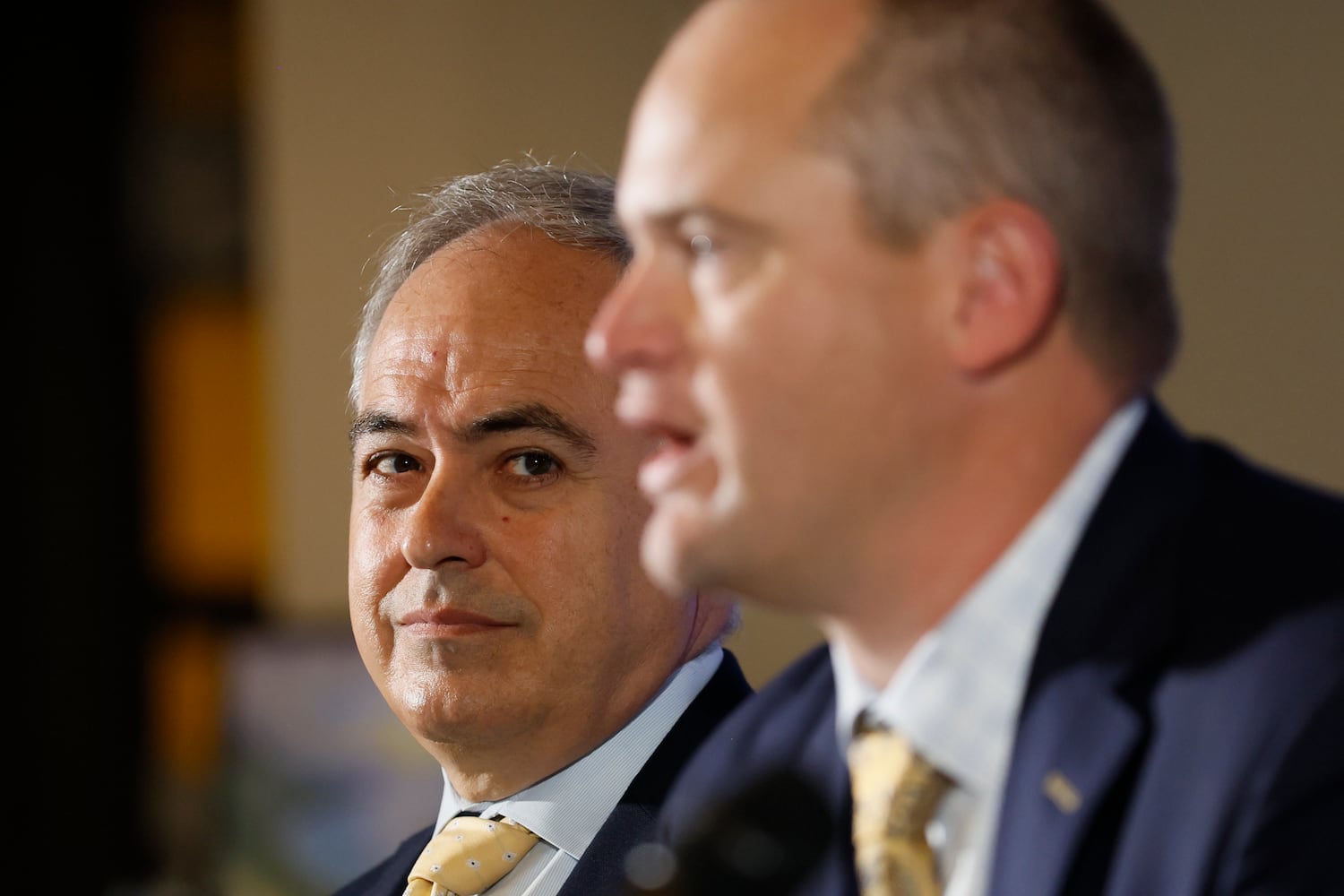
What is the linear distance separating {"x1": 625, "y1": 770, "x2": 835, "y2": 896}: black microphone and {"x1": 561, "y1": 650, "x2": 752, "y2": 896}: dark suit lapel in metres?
0.68

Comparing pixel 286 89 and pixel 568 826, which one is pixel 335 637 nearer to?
pixel 286 89

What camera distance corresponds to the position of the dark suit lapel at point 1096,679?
3.34 ft

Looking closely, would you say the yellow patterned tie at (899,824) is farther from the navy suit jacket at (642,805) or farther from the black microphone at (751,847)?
the navy suit jacket at (642,805)

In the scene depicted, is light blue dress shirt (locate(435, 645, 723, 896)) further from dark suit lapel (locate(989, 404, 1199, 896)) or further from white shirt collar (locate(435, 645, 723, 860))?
dark suit lapel (locate(989, 404, 1199, 896))

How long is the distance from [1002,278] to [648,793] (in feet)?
2.78

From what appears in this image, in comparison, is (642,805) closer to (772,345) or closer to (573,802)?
(573,802)

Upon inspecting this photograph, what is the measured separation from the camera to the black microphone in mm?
937

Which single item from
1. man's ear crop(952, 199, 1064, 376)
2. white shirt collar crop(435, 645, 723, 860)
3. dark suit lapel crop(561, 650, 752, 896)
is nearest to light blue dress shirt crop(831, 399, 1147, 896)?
man's ear crop(952, 199, 1064, 376)

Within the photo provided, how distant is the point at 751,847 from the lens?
0.95 meters

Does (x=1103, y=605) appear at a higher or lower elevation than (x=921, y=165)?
lower

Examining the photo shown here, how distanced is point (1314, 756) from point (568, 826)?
0.95m

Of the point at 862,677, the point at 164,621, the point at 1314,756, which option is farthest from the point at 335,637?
the point at 1314,756

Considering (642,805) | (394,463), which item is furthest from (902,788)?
(394,463)

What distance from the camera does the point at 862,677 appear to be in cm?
118
